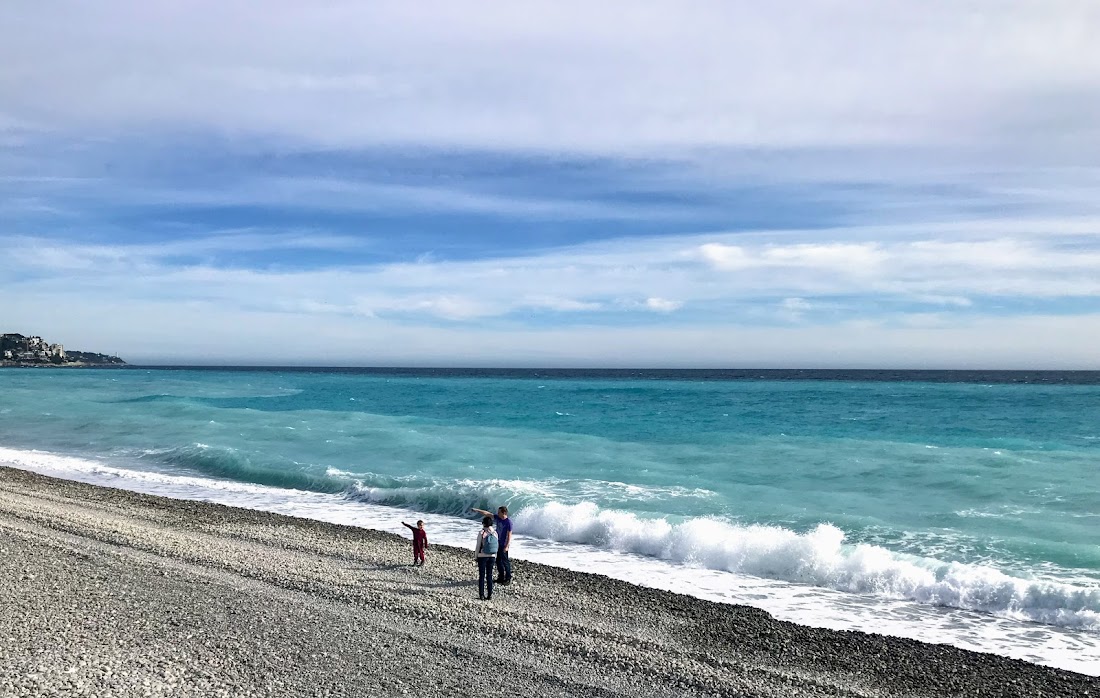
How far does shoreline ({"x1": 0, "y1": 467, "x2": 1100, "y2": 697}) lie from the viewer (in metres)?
9.32

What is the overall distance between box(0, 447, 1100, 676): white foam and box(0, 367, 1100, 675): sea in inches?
1.9

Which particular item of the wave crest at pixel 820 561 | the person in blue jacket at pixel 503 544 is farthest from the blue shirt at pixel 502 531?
the wave crest at pixel 820 561

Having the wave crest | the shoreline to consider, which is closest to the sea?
the wave crest

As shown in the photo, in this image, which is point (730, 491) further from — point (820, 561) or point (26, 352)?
point (26, 352)

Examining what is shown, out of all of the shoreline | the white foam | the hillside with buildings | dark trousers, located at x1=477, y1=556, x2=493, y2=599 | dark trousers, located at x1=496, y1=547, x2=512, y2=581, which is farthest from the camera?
the hillside with buildings

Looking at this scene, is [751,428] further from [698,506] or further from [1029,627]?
[1029,627]

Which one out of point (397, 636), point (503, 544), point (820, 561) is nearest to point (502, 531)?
point (503, 544)

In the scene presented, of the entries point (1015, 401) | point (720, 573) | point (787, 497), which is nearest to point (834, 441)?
point (787, 497)

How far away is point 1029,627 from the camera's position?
1273 centimetres

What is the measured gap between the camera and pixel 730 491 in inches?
942

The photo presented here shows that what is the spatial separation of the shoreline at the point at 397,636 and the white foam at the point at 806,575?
50.0 inches

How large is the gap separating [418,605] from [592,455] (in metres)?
20.7

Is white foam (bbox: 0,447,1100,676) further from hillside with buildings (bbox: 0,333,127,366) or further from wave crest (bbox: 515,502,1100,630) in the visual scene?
hillside with buildings (bbox: 0,333,127,366)

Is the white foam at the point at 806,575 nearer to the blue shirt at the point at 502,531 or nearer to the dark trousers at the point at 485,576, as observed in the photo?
the blue shirt at the point at 502,531
